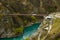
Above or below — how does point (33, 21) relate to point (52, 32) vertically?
below

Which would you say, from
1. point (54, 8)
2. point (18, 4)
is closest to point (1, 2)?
point (18, 4)

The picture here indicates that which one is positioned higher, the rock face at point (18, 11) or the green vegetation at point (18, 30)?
the rock face at point (18, 11)

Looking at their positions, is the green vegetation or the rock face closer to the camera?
the rock face

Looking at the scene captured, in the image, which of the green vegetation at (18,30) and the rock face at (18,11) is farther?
the green vegetation at (18,30)

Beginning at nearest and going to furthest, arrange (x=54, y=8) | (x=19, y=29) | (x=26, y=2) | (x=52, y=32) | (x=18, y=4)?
(x=52, y=32) → (x=19, y=29) → (x=18, y=4) → (x=26, y=2) → (x=54, y=8)

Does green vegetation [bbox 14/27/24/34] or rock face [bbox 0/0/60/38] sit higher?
rock face [bbox 0/0/60/38]

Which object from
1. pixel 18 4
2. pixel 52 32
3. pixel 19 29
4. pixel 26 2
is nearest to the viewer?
pixel 52 32

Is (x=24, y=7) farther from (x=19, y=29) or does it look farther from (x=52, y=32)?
(x=52, y=32)

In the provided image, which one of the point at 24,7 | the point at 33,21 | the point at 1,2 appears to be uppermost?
the point at 1,2

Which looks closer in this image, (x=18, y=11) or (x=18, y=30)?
(x=18, y=30)

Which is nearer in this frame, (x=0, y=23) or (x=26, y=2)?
(x=0, y=23)

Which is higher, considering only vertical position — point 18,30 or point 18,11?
point 18,11
